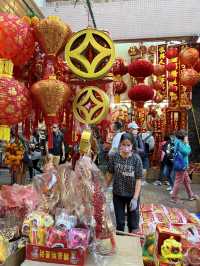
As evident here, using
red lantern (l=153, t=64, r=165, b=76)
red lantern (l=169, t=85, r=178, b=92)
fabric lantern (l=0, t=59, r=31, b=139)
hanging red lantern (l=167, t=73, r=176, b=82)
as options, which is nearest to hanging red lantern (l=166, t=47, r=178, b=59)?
red lantern (l=153, t=64, r=165, b=76)

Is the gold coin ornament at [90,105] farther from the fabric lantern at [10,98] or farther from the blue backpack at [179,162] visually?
the blue backpack at [179,162]

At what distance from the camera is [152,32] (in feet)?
14.9

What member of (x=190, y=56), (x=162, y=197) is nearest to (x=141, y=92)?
(x=190, y=56)

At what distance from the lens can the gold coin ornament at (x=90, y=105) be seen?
1.92 metres

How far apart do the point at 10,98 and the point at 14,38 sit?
0.34 metres

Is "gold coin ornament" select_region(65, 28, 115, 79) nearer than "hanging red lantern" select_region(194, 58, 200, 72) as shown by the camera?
Yes

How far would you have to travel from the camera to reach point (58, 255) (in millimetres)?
1488

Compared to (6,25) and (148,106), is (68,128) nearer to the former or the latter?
(6,25)

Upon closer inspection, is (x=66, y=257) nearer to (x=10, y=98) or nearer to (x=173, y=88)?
(x=10, y=98)

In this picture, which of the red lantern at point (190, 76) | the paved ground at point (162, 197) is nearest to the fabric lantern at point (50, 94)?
the paved ground at point (162, 197)

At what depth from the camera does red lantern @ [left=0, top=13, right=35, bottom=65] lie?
5.75 ft

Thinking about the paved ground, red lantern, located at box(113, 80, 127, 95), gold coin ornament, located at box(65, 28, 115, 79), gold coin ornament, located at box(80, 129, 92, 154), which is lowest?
the paved ground

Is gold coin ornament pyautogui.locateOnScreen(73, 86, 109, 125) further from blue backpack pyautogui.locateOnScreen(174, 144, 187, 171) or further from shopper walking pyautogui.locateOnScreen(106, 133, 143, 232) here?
blue backpack pyautogui.locateOnScreen(174, 144, 187, 171)

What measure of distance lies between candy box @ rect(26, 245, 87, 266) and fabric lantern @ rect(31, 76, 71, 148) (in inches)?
31.8
